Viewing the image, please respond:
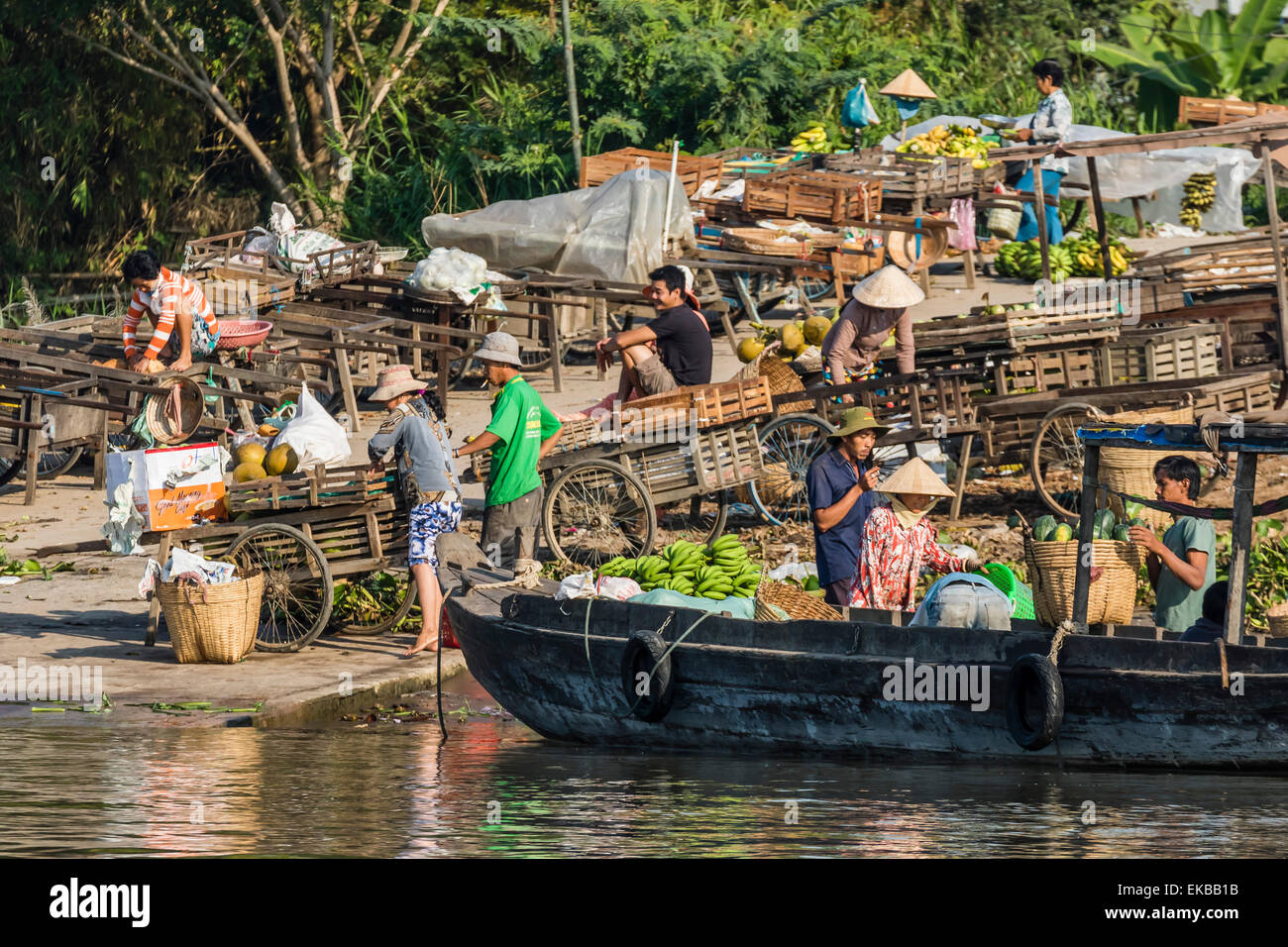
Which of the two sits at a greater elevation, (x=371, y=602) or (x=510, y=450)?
(x=510, y=450)

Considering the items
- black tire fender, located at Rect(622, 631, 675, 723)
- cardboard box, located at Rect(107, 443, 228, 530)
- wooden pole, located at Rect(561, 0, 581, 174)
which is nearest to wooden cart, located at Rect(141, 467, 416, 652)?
cardboard box, located at Rect(107, 443, 228, 530)

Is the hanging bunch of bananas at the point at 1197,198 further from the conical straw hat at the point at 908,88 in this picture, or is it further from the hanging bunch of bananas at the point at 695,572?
the hanging bunch of bananas at the point at 695,572

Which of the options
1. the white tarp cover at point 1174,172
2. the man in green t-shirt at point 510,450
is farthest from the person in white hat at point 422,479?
the white tarp cover at point 1174,172

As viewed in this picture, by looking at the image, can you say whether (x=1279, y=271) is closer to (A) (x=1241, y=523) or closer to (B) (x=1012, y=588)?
(B) (x=1012, y=588)

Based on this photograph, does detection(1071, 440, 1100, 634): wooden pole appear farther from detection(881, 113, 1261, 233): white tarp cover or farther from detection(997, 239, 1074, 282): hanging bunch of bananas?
detection(881, 113, 1261, 233): white tarp cover

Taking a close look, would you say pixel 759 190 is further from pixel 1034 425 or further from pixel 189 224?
pixel 189 224

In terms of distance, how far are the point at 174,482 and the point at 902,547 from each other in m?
4.73

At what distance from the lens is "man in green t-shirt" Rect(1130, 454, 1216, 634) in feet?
28.0

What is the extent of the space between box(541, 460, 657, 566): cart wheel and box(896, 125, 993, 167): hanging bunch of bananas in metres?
9.56

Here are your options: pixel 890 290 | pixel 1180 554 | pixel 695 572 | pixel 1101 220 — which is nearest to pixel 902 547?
pixel 1180 554

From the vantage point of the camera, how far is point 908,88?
22.4m

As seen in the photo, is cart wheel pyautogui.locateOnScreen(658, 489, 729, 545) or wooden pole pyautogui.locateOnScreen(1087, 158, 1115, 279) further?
wooden pole pyautogui.locateOnScreen(1087, 158, 1115, 279)

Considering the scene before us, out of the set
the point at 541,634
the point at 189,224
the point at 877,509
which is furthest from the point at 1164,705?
the point at 189,224

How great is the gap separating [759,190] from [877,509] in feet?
36.8
